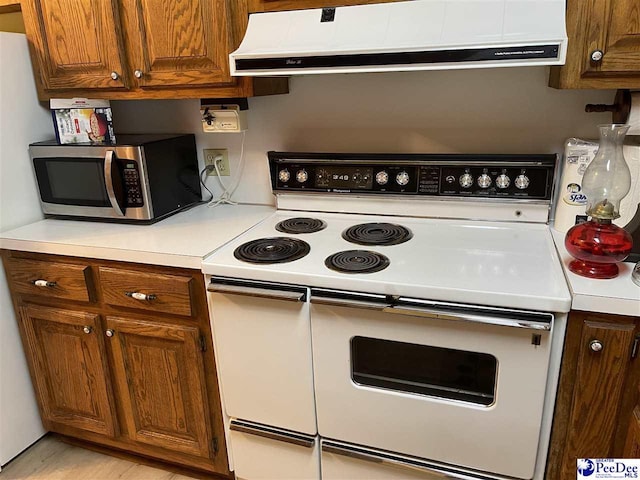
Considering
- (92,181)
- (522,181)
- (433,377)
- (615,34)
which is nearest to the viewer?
(615,34)

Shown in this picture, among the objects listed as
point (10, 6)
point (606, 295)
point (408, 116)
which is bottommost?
point (606, 295)

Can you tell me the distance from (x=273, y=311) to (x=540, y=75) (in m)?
1.15

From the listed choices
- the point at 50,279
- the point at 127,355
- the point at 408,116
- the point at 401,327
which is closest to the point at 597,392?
the point at 401,327

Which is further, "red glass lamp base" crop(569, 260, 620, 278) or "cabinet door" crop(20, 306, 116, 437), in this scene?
"cabinet door" crop(20, 306, 116, 437)

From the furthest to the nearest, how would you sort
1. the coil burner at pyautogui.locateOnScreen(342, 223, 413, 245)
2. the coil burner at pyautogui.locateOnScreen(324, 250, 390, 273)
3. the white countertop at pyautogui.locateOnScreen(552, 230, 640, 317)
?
the coil burner at pyautogui.locateOnScreen(342, 223, 413, 245), the coil burner at pyautogui.locateOnScreen(324, 250, 390, 273), the white countertop at pyautogui.locateOnScreen(552, 230, 640, 317)

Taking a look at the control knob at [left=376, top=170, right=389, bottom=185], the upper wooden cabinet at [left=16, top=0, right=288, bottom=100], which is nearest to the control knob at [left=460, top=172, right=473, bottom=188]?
the control knob at [left=376, top=170, right=389, bottom=185]

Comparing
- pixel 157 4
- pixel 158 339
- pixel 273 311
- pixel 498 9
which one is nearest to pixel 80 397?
pixel 158 339

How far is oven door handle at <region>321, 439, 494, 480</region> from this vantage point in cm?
135

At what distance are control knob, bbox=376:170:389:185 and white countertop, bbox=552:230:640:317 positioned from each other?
0.70 metres

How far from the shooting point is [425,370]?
136 centimetres

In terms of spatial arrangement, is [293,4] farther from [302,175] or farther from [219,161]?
[219,161]

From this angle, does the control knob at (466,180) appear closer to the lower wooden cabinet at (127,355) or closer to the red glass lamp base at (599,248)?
the red glass lamp base at (599,248)

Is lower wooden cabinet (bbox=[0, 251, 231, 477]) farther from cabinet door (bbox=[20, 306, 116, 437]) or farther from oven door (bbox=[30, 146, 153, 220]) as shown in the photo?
oven door (bbox=[30, 146, 153, 220])

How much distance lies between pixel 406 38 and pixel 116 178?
3.62 feet
